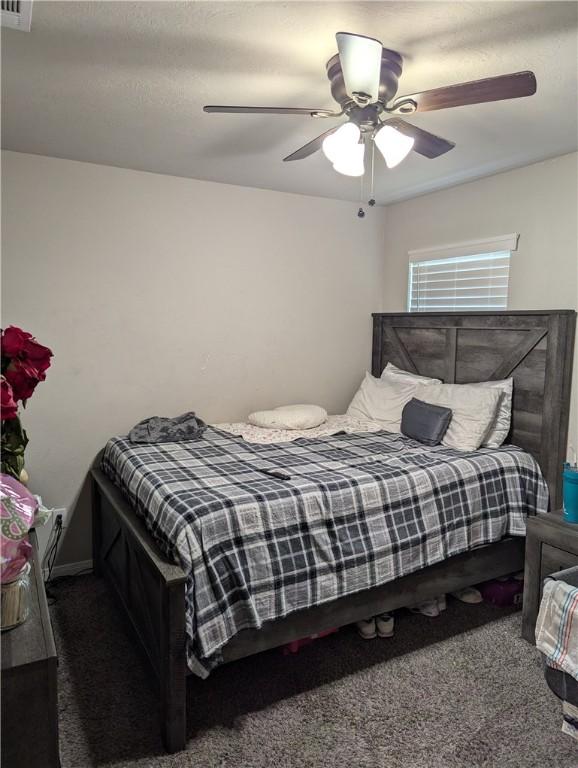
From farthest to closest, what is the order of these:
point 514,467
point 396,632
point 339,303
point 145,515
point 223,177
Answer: point 339,303 < point 223,177 < point 514,467 < point 396,632 < point 145,515

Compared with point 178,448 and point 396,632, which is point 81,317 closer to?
point 178,448

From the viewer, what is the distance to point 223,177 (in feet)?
11.1

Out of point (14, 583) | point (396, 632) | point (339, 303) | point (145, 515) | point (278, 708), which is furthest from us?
point (339, 303)

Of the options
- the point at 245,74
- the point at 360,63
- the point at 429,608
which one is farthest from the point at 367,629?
the point at 245,74

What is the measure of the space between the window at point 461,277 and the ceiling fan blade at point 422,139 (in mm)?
1363

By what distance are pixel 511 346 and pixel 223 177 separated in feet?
6.80

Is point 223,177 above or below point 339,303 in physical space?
above

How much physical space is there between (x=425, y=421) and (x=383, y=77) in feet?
6.29

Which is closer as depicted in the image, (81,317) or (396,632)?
(396,632)

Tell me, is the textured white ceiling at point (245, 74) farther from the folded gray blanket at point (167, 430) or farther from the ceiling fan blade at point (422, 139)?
the folded gray blanket at point (167, 430)

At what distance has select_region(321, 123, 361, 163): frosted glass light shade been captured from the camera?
6.20ft

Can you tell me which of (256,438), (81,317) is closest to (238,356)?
(256,438)

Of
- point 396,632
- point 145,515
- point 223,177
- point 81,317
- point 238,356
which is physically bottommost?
point 396,632

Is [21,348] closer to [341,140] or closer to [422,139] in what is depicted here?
[341,140]
